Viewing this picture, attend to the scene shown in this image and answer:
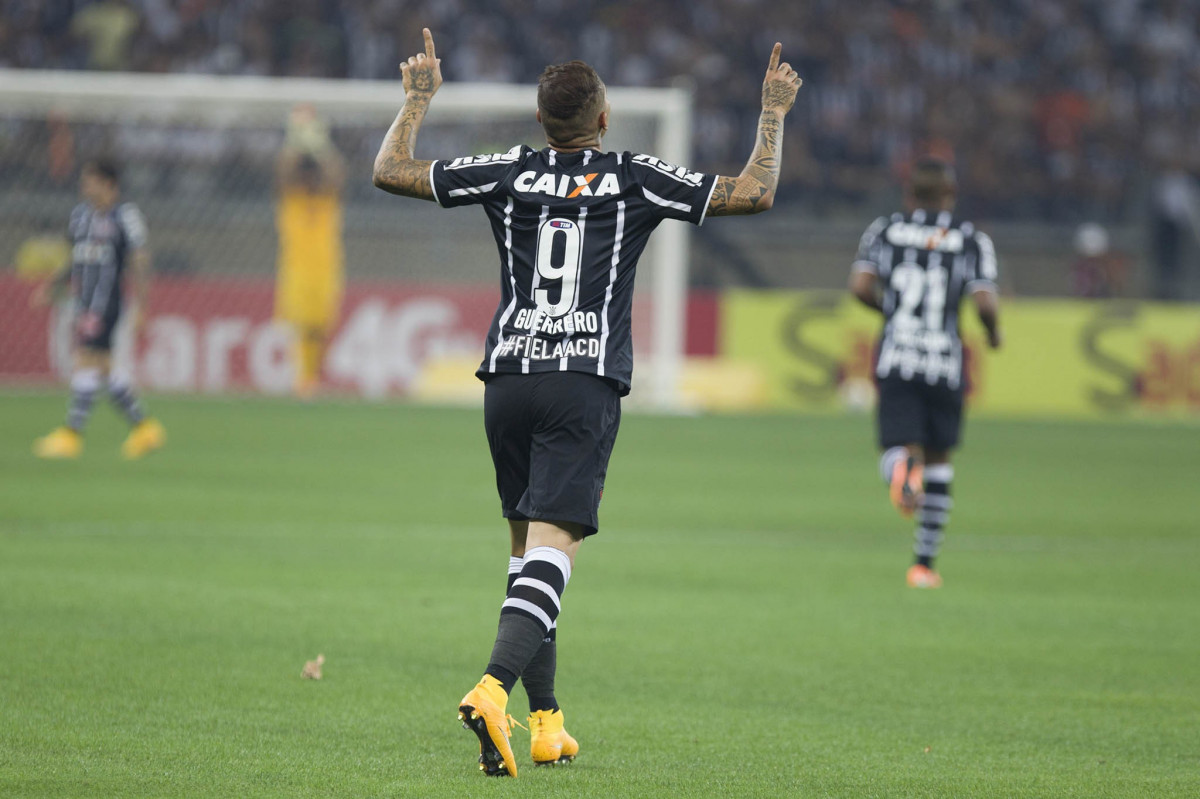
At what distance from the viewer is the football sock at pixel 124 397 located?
45.9ft

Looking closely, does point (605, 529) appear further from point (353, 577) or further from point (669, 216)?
point (669, 216)

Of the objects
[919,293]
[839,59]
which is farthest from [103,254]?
[839,59]

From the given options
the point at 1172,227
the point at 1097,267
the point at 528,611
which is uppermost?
the point at 1172,227

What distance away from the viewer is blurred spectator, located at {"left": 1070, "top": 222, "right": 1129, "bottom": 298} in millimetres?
25703

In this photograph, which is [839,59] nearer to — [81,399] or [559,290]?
[81,399]

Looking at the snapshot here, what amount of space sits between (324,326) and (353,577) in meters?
13.2

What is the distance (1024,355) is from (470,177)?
755 inches

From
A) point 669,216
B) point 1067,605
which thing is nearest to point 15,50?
point 1067,605

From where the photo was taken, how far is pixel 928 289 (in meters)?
8.91

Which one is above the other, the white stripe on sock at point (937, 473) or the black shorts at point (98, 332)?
the black shorts at point (98, 332)

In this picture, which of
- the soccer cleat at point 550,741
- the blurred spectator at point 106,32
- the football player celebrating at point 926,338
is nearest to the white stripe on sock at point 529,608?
the soccer cleat at point 550,741

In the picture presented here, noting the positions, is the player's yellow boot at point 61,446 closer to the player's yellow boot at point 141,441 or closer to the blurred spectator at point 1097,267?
the player's yellow boot at point 141,441

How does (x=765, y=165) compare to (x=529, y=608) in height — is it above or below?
above

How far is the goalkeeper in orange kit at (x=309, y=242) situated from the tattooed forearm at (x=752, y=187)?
16.6m
